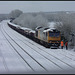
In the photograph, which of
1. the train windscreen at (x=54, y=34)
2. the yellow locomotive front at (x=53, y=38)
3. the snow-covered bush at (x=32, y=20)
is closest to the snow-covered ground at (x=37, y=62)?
the yellow locomotive front at (x=53, y=38)

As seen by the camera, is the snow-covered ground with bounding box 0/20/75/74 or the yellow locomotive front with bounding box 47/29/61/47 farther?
the yellow locomotive front with bounding box 47/29/61/47

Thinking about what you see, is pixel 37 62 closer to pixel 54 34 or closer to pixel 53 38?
pixel 53 38

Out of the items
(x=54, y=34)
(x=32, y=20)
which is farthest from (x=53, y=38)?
(x=32, y=20)

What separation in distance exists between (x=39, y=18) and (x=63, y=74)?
51.7 meters

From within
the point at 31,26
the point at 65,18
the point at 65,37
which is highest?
the point at 65,18

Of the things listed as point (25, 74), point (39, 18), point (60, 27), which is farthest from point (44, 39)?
point (39, 18)

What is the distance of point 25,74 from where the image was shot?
11750 millimetres

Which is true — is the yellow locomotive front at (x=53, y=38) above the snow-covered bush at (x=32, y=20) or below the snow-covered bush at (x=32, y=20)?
above

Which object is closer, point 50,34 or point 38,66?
point 38,66

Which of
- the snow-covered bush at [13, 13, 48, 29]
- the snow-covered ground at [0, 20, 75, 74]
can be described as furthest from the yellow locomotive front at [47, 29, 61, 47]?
the snow-covered bush at [13, 13, 48, 29]

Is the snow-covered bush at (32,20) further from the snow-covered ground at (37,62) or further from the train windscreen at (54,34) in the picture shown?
the snow-covered ground at (37,62)

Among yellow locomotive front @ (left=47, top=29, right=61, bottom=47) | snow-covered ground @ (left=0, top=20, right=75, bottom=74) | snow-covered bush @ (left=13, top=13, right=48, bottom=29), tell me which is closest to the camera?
snow-covered ground @ (left=0, top=20, right=75, bottom=74)

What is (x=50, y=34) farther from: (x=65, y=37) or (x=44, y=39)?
(x=65, y=37)

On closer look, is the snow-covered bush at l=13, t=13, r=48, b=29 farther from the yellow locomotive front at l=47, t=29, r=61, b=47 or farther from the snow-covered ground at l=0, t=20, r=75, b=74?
the snow-covered ground at l=0, t=20, r=75, b=74
